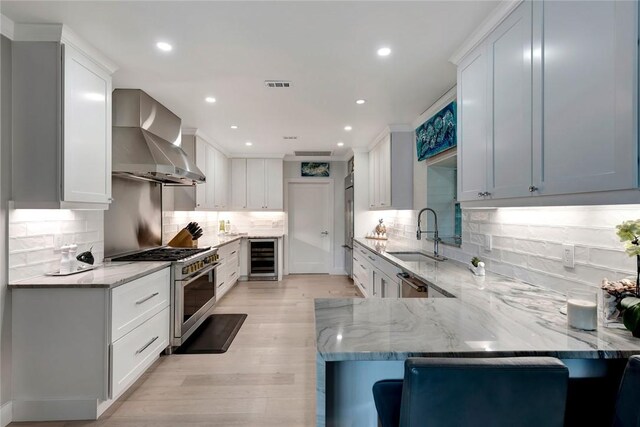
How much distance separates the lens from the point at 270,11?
6.20 feet

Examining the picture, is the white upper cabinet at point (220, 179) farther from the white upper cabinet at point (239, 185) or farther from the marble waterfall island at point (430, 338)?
the marble waterfall island at point (430, 338)

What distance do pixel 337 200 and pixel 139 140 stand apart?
14.8ft

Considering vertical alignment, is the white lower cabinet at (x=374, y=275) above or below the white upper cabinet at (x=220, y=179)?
below

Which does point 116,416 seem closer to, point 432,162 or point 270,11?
point 270,11

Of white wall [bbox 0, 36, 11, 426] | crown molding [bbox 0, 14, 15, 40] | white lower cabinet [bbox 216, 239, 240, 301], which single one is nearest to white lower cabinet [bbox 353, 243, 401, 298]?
white lower cabinet [bbox 216, 239, 240, 301]

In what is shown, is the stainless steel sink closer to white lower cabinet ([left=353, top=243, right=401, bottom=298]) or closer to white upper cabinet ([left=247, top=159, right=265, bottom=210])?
white lower cabinet ([left=353, top=243, right=401, bottom=298])

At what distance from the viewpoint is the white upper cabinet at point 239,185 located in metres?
6.45

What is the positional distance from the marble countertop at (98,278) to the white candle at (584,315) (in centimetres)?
248

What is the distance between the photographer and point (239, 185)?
645 centimetres

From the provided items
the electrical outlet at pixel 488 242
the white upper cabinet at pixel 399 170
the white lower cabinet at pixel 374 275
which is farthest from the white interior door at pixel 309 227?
the electrical outlet at pixel 488 242

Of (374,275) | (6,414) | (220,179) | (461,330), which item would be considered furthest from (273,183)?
(461,330)

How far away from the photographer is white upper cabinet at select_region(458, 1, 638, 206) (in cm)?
109

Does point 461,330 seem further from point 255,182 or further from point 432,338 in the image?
point 255,182

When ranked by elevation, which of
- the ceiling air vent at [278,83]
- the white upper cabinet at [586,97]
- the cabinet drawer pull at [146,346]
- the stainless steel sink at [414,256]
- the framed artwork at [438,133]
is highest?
the ceiling air vent at [278,83]
